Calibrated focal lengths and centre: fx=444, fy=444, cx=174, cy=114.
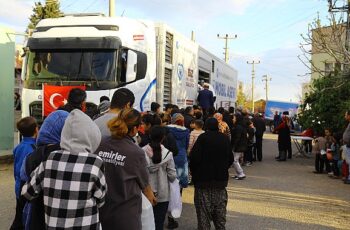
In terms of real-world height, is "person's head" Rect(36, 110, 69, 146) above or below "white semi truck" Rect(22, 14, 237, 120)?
below

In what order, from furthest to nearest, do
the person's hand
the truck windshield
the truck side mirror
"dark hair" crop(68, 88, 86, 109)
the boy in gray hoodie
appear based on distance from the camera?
the truck side mirror, the truck windshield, "dark hair" crop(68, 88, 86, 109), the person's hand, the boy in gray hoodie

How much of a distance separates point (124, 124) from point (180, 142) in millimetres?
3370

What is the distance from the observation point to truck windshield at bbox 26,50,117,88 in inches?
389

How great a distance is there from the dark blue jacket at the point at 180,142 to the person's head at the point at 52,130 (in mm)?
3360

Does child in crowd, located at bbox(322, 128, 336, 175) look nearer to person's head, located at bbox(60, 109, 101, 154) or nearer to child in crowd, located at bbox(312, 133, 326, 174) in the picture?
child in crowd, located at bbox(312, 133, 326, 174)

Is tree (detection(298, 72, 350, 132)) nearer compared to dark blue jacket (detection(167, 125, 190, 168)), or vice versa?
dark blue jacket (detection(167, 125, 190, 168))

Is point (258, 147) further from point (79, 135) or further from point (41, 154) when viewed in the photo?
point (79, 135)

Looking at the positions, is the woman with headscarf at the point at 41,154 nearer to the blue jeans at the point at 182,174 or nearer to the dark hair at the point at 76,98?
the dark hair at the point at 76,98

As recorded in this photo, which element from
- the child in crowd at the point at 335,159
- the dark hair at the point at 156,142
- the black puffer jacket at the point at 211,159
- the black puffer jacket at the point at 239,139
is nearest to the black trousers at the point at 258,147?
the black puffer jacket at the point at 239,139

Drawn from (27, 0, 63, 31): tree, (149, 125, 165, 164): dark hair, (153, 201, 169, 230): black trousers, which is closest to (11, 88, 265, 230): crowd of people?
(149, 125, 165, 164): dark hair

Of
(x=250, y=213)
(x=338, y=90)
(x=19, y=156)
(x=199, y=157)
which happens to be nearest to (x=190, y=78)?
(x=338, y=90)

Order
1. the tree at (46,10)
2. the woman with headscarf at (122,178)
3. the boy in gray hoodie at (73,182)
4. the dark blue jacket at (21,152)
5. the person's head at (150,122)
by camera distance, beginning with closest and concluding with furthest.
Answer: the boy in gray hoodie at (73,182) < the woman with headscarf at (122,178) < the dark blue jacket at (21,152) < the person's head at (150,122) < the tree at (46,10)

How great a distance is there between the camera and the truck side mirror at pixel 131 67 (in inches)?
395

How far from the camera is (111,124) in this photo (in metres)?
3.82
